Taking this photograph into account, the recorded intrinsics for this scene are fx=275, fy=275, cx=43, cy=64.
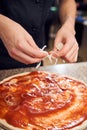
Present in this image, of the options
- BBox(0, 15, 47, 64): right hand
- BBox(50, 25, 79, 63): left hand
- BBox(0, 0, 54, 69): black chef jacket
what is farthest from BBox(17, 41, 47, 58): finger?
BBox(0, 0, 54, 69): black chef jacket

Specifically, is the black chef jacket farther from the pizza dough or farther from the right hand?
the right hand

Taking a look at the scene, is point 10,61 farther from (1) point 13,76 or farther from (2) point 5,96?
(2) point 5,96

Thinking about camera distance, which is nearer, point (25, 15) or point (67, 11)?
point (25, 15)

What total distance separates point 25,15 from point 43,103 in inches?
22.9

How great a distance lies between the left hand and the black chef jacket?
0.21m

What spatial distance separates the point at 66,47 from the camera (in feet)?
4.04

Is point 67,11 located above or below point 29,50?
below

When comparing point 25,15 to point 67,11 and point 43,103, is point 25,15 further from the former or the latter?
point 43,103

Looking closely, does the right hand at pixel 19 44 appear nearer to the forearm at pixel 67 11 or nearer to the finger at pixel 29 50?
the finger at pixel 29 50

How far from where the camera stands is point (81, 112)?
1.04 meters

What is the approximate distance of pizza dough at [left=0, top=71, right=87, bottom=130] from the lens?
0.98m

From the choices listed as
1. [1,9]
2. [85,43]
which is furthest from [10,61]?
[85,43]

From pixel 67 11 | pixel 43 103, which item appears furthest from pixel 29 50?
pixel 67 11

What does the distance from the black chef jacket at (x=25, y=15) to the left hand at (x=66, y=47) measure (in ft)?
0.69
